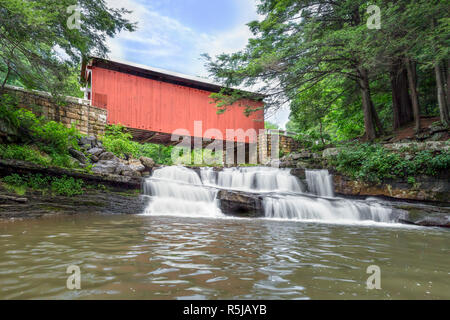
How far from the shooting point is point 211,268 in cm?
187

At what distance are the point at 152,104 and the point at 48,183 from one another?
31.8ft

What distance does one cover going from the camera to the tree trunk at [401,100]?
39.1ft

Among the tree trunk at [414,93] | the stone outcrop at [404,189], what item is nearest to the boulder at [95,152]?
the stone outcrop at [404,189]

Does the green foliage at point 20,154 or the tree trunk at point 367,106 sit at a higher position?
the tree trunk at point 367,106

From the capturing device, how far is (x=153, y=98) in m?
14.8

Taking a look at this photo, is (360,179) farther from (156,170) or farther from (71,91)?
(71,91)

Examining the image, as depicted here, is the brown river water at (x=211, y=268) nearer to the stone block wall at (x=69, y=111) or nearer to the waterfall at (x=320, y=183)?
the waterfall at (x=320, y=183)

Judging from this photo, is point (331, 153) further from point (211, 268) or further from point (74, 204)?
point (211, 268)

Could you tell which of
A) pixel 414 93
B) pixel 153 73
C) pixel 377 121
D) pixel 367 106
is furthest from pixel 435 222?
pixel 153 73

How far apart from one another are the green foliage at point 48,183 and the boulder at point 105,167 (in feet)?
3.67

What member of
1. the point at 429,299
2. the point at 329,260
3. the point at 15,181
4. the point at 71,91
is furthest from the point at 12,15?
the point at 429,299

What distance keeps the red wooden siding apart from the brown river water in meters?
10.7

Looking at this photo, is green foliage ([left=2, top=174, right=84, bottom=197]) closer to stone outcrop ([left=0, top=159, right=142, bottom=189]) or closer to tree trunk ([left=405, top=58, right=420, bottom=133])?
stone outcrop ([left=0, top=159, right=142, bottom=189])
